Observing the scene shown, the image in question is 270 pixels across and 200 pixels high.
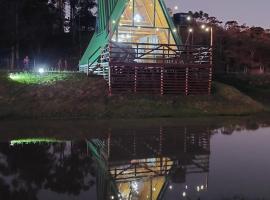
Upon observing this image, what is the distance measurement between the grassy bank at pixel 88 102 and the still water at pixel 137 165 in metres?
3.78

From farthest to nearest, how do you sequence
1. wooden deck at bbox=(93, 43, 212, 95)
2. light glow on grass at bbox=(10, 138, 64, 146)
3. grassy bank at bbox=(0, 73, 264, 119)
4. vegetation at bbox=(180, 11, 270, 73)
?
vegetation at bbox=(180, 11, 270, 73) → wooden deck at bbox=(93, 43, 212, 95) → grassy bank at bbox=(0, 73, 264, 119) → light glow on grass at bbox=(10, 138, 64, 146)

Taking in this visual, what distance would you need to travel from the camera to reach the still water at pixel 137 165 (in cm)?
754

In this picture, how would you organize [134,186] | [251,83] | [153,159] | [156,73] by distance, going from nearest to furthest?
[134,186]
[153,159]
[156,73]
[251,83]

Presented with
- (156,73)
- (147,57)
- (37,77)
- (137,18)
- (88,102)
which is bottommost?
(88,102)

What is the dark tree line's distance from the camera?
123ft

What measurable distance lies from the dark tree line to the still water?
24.9m

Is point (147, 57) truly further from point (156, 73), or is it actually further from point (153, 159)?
point (153, 159)

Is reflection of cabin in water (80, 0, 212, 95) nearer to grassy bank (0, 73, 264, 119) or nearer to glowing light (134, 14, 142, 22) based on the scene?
glowing light (134, 14, 142, 22)

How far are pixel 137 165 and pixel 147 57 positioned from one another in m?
14.8

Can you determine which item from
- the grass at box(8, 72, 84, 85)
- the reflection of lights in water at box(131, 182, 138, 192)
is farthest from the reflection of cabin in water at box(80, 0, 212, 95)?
the reflection of lights in water at box(131, 182, 138, 192)

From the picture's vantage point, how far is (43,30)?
41031 mm

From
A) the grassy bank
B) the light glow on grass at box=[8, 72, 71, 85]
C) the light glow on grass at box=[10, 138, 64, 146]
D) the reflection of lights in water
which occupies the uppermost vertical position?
the light glow on grass at box=[8, 72, 71, 85]

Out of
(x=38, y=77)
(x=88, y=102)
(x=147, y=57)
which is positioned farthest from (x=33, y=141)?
(x=147, y=57)

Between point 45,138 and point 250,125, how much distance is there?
29.9 feet
